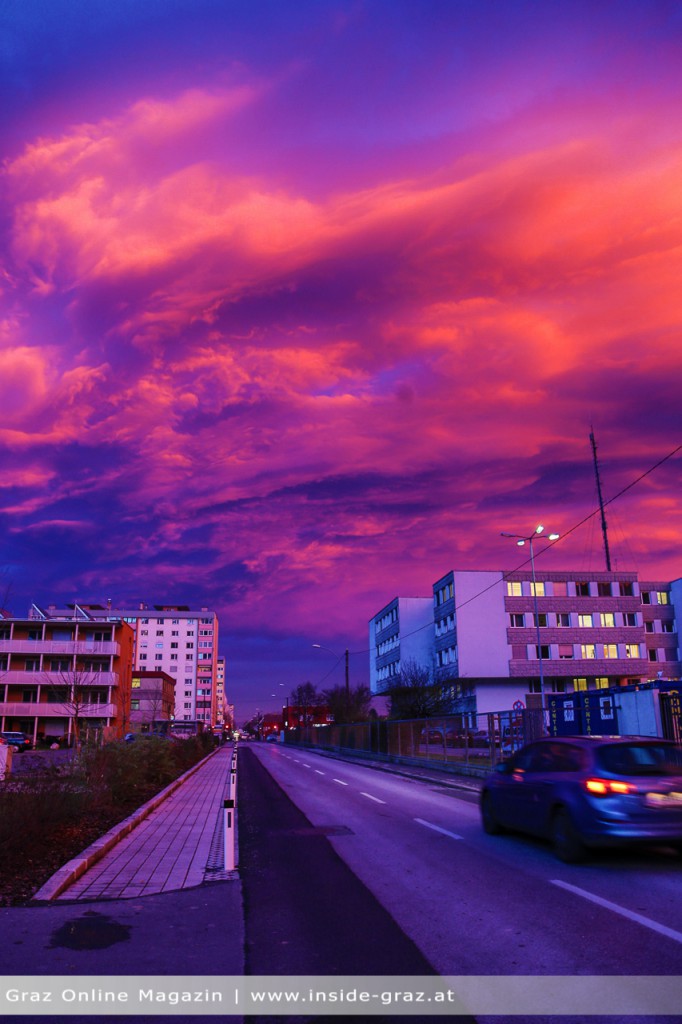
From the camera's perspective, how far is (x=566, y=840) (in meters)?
9.14

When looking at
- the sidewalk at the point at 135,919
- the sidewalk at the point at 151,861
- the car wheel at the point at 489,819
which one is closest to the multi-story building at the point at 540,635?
the sidewalk at the point at 151,861

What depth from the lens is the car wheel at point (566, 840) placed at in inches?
354

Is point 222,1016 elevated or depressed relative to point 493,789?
depressed

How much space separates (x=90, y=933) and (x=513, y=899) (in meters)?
3.84

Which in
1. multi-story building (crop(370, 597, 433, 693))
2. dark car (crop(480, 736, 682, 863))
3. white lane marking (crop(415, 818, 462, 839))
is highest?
multi-story building (crop(370, 597, 433, 693))

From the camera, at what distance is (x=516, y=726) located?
23.7 m

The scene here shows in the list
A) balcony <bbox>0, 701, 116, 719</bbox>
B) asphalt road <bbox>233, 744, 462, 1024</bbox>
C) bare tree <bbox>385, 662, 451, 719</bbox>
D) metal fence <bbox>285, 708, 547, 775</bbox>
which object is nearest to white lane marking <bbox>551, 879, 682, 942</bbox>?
asphalt road <bbox>233, 744, 462, 1024</bbox>

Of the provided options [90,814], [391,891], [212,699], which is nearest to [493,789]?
[391,891]

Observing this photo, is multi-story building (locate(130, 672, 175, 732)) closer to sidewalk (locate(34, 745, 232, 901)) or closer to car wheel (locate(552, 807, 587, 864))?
sidewalk (locate(34, 745, 232, 901))

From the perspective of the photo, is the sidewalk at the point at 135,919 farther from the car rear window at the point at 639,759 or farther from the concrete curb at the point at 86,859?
the car rear window at the point at 639,759

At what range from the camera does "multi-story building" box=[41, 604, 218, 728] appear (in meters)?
153

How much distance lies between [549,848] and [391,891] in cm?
351

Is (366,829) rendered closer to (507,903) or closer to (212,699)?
(507,903)

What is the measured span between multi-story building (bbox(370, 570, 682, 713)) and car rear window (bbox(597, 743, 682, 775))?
2221 inches
